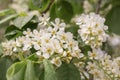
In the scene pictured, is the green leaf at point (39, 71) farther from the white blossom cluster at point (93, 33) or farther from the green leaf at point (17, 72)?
the white blossom cluster at point (93, 33)

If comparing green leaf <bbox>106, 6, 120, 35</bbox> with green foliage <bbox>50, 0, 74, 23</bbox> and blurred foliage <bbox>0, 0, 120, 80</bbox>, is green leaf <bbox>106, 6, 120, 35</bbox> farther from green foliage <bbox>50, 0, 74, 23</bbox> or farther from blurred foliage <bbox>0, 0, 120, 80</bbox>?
green foliage <bbox>50, 0, 74, 23</bbox>

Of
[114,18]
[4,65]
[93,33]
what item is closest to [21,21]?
[4,65]

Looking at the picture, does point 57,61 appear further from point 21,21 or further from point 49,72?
point 21,21

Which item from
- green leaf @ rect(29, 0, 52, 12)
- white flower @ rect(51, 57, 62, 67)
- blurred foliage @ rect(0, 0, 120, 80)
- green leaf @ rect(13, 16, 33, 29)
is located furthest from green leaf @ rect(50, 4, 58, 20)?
white flower @ rect(51, 57, 62, 67)

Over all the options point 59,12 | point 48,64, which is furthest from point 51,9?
point 48,64

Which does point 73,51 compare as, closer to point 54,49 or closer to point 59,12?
point 54,49
